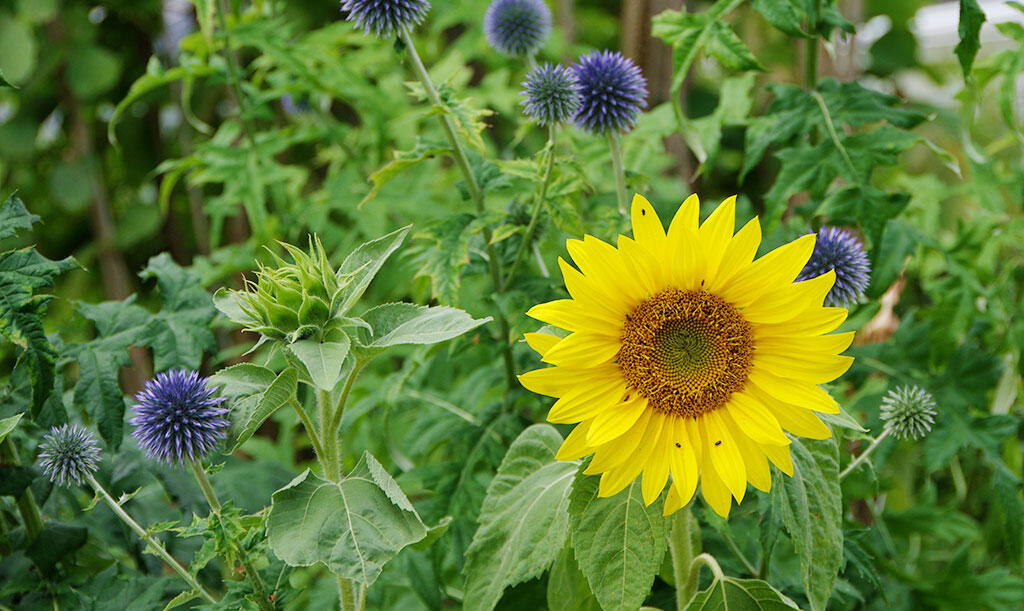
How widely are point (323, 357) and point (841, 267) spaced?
54 centimetres

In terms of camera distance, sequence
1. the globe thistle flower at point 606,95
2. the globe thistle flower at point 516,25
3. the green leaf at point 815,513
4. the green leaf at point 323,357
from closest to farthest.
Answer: the green leaf at point 323,357 → the green leaf at point 815,513 → the globe thistle flower at point 606,95 → the globe thistle flower at point 516,25

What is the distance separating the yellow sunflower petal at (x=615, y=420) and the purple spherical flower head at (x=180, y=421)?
1.04 ft

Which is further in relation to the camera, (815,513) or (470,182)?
(470,182)

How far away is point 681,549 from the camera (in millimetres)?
810

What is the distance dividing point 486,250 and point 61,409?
47cm

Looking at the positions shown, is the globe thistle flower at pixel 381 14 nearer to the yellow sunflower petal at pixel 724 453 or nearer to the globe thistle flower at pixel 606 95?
the globe thistle flower at pixel 606 95

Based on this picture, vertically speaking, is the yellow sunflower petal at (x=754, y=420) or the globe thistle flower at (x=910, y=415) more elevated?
the globe thistle flower at (x=910, y=415)

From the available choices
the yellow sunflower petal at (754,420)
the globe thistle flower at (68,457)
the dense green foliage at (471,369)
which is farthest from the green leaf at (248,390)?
the yellow sunflower petal at (754,420)

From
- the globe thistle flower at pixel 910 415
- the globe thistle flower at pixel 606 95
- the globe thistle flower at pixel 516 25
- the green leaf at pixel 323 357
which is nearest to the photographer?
the green leaf at pixel 323 357

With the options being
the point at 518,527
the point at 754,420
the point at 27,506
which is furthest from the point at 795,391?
the point at 27,506

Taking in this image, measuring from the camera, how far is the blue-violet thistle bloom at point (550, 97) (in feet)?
2.95

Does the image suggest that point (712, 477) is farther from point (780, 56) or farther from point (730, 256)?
point (780, 56)

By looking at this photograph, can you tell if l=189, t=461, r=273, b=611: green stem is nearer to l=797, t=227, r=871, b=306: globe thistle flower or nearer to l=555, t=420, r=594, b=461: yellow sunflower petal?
l=555, t=420, r=594, b=461: yellow sunflower petal

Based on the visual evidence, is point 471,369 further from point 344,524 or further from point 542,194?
point 344,524
